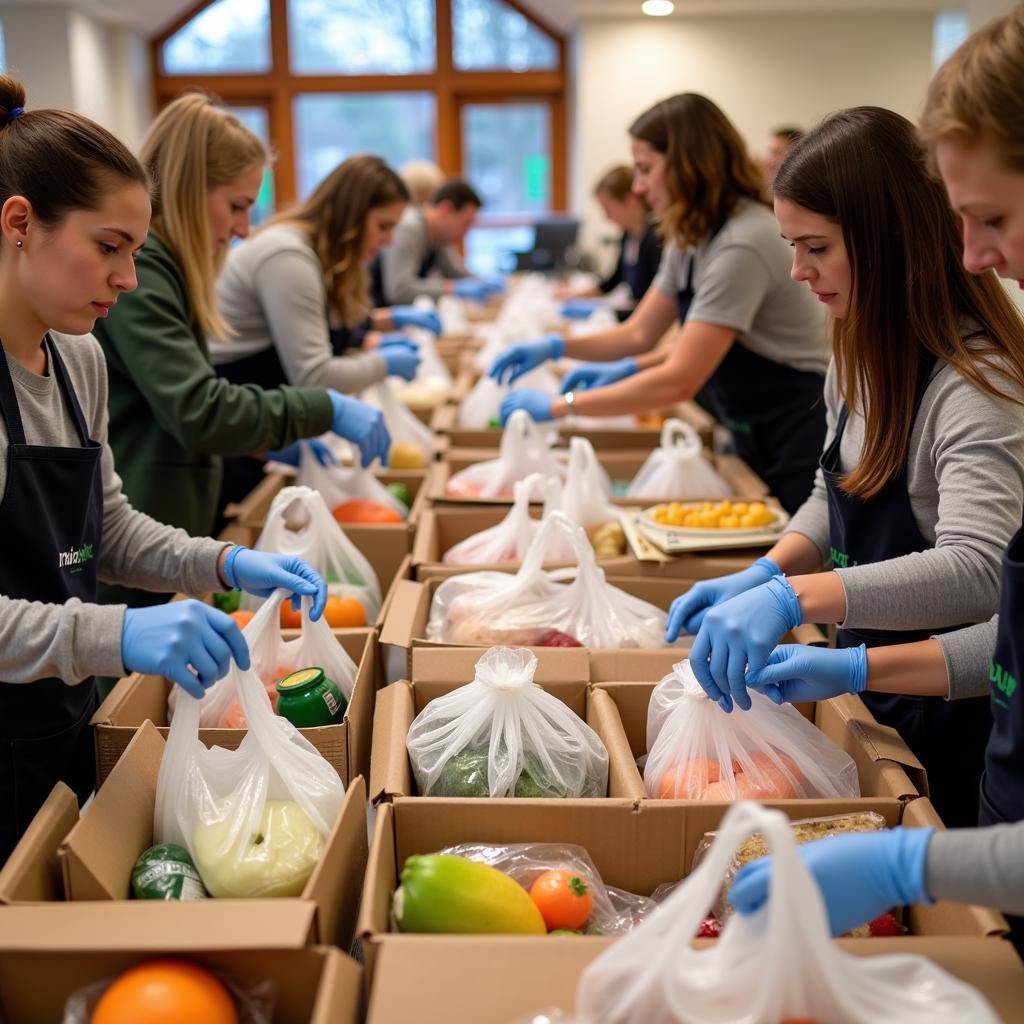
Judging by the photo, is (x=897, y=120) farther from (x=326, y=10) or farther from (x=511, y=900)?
(x=326, y=10)

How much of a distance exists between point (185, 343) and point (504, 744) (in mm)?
1096

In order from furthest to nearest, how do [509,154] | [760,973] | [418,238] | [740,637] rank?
[509,154] → [418,238] → [740,637] → [760,973]

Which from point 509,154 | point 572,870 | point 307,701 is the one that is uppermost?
point 509,154

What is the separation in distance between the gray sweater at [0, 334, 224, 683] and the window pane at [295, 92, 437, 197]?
33.8 feet

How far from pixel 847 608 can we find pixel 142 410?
145 cm

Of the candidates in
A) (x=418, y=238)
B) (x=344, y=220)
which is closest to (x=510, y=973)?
(x=344, y=220)

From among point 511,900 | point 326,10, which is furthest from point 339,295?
point 326,10

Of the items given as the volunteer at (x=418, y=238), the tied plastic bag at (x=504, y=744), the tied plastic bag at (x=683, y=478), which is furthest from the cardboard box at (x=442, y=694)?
the volunteer at (x=418, y=238)

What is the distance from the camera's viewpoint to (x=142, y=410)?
2.21 meters

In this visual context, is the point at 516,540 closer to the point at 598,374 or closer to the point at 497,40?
the point at 598,374

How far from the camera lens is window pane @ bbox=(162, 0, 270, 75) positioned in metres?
11.1

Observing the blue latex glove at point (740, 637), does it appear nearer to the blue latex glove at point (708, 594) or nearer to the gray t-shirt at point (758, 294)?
the blue latex glove at point (708, 594)

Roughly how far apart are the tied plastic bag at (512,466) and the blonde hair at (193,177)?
0.77 meters

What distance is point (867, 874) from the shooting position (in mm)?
985
